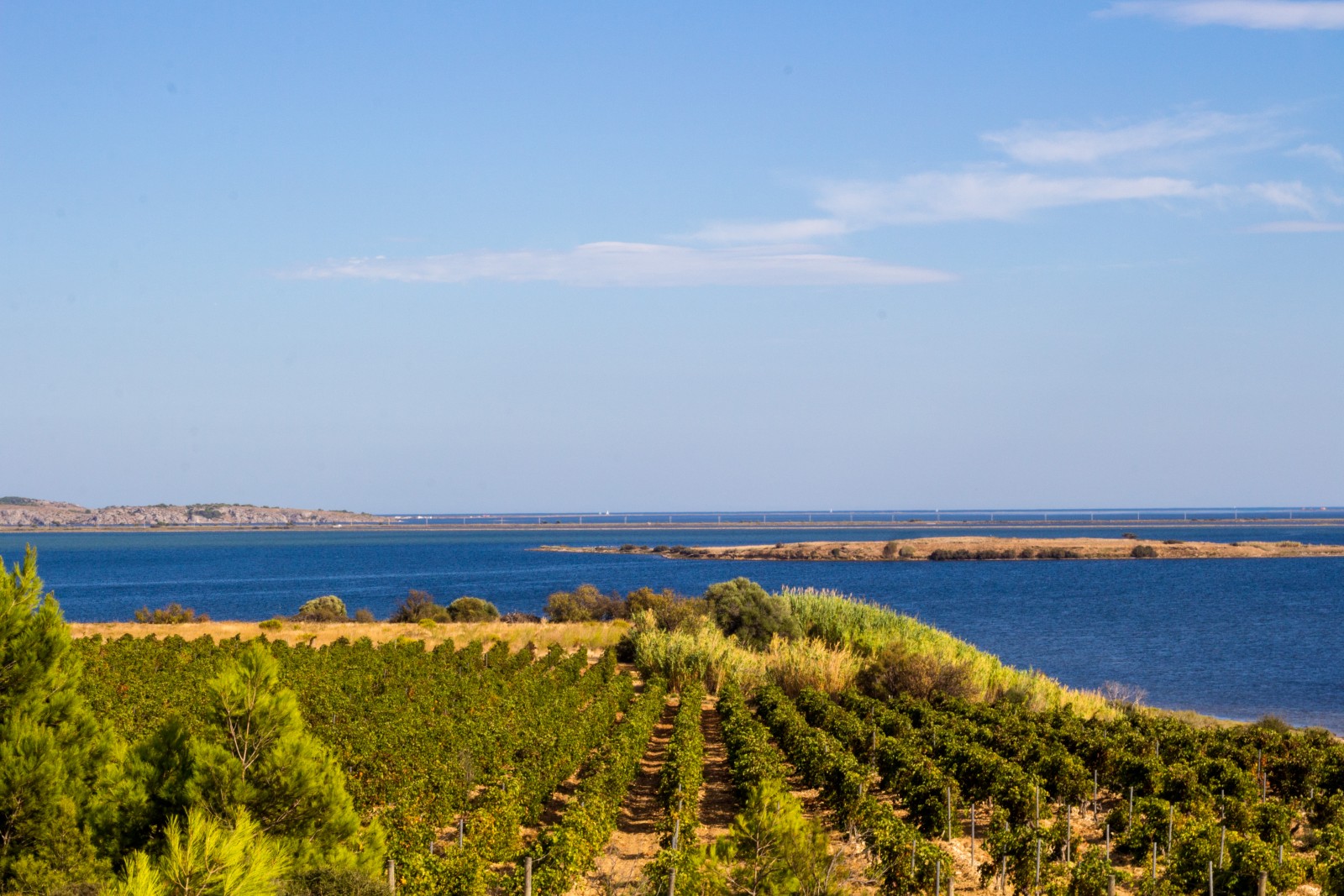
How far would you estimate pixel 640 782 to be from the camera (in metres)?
20.2

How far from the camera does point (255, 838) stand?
984 centimetres

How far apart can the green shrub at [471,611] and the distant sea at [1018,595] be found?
13084 mm

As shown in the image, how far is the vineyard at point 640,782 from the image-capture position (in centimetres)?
1052

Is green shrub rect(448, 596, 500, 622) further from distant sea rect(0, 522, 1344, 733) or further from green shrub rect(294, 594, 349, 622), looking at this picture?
distant sea rect(0, 522, 1344, 733)

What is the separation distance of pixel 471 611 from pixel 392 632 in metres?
12.0

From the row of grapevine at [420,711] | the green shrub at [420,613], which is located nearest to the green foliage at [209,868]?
the row of grapevine at [420,711]

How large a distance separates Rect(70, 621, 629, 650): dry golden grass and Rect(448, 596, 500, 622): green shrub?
537 centimetres

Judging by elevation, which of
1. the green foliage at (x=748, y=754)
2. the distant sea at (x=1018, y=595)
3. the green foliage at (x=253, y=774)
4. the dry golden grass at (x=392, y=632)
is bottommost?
the distant sea at (x=1018, y=595)

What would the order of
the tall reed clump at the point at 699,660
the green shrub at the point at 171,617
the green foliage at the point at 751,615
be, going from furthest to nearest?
the green shrub at the point at 171,617
the green foliage at the point at 751,615
the tall reed clump at the point at 699,660

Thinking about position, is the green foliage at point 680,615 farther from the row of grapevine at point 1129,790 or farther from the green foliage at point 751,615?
the row of grapevine at point 1129,790

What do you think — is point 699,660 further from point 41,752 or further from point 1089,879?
point 41,752

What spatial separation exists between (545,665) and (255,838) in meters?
24.2

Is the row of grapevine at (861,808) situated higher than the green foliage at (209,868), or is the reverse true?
the green foliage at (209,868)

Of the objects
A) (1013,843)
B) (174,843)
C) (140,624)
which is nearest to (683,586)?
(140,624)
